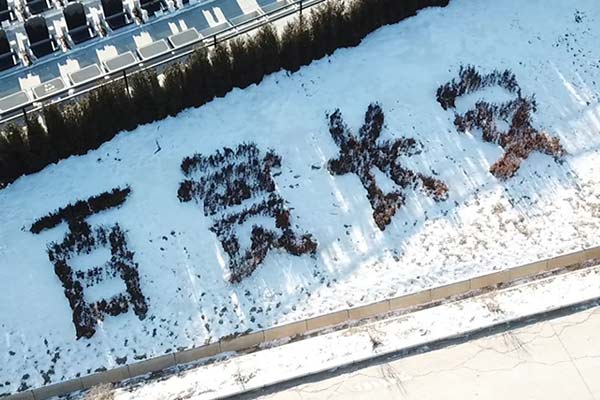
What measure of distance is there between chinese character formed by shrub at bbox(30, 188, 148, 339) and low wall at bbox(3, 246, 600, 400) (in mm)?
1009

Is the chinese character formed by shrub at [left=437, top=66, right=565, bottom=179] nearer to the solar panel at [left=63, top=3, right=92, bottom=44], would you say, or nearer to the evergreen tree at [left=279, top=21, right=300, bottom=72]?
the evergreen tree at [left=279, top=21, right=300, bottom=72]

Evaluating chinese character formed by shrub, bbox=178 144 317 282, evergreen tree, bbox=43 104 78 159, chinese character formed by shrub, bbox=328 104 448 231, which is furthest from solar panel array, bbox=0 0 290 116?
chinese character formed by shrub, bbox=328 104 448 231

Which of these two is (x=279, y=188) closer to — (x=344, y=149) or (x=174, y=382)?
(x=344, y=149)

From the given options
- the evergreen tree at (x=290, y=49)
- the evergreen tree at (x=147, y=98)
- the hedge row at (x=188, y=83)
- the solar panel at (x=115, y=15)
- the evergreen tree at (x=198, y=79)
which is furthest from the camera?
the solar panel at (x=115, y=15)

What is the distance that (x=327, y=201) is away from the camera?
19.6m

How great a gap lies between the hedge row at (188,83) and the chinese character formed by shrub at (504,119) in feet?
8.31

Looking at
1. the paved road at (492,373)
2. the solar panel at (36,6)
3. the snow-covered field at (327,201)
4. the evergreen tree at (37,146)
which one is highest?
the solar panel at (36,6)

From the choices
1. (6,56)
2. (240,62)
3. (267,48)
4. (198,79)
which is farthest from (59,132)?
(267,48)

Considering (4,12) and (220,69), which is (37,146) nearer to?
(220,69)

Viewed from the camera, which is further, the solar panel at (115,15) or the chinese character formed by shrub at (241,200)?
the solar panel at (115,15)

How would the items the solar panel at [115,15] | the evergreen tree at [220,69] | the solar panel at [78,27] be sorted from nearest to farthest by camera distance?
1. the evergreen tree at [220,69]
2. the solar panel at [78,27]
3. the solar panel at [115,15]

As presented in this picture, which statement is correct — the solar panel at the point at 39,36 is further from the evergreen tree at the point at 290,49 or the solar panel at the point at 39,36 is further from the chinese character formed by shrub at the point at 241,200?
the evergreen tree at the point at 290,49

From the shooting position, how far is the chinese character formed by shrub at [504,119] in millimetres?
20141

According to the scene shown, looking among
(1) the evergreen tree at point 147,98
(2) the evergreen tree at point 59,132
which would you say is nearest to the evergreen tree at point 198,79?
(1) the evergreen tree at point 147,98
